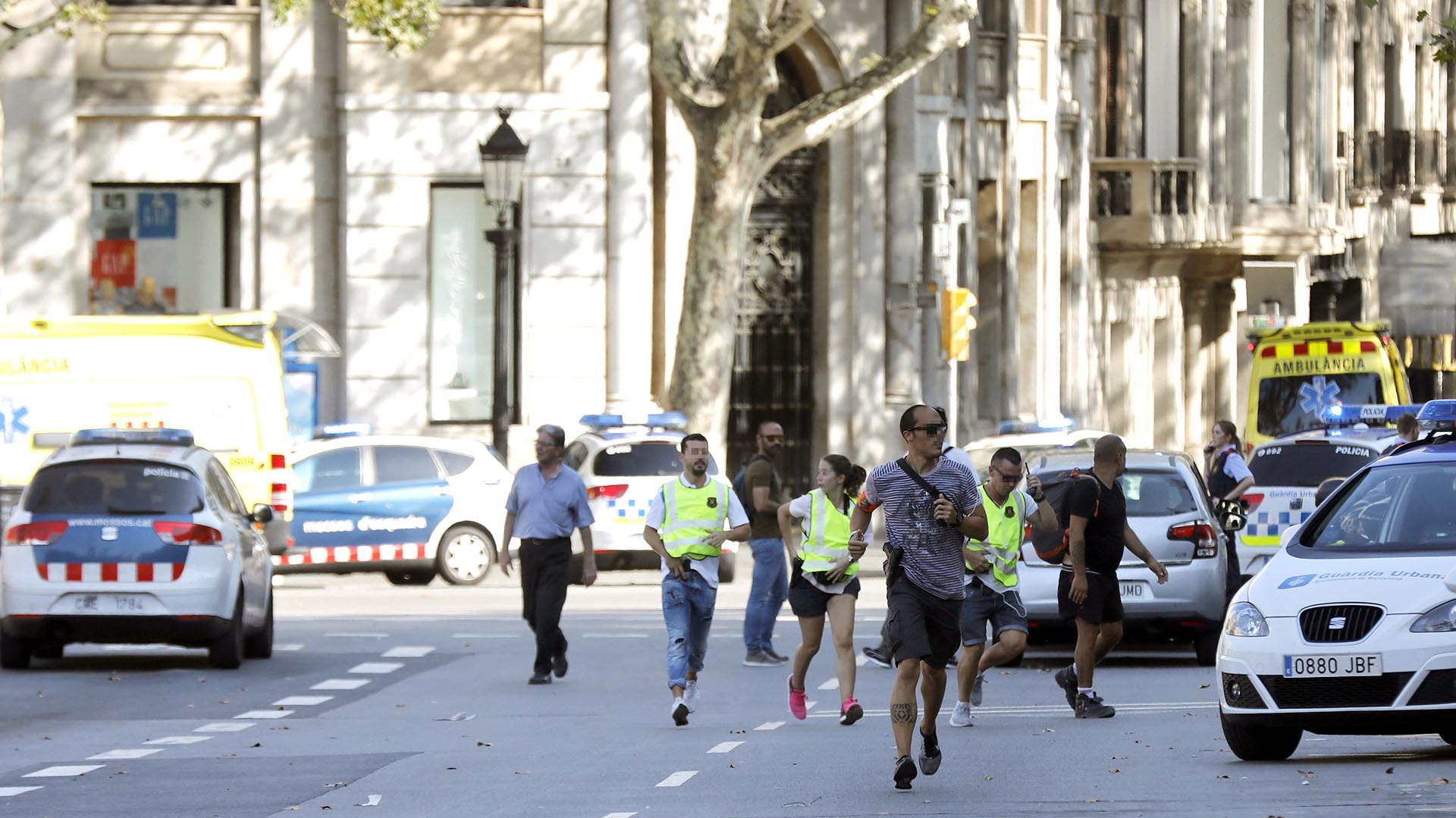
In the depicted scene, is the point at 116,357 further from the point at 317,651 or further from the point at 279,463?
the point at 317,651

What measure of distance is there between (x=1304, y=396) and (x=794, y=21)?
8062 mm

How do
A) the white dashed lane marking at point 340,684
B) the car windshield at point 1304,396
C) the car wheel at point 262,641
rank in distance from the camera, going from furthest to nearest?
the car windshield at point 1304,396 → the car wheel at point 262,641 → the white dashed lane marking at point 340,684

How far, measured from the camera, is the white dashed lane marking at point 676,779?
1201 cm

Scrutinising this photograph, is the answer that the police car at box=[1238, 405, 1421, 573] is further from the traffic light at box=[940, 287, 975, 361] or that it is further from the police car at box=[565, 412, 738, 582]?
the traffic light at box=[940, 287, 975, 361]

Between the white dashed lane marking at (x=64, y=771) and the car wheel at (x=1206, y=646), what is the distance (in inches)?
328

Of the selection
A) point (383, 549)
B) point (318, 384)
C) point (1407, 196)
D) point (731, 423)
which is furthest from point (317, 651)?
point (1407, 196)

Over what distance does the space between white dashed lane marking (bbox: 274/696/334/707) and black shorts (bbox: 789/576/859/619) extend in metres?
3.23

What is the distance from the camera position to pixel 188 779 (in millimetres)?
12625

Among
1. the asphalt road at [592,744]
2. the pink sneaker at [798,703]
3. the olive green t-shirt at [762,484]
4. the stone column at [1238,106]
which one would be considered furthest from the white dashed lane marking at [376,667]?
the stone column at [1238,106]

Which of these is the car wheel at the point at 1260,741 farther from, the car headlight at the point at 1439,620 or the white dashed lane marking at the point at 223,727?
the white dashed lane marking at the point at 223,727

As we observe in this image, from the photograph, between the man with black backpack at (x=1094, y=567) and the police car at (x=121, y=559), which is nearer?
the man with black backpack at (x=1094, y=567)

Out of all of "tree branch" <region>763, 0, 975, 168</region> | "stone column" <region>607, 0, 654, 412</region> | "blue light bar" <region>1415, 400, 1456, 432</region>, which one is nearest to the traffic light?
"tree branch" <region>763, 0, 975, 168</region>

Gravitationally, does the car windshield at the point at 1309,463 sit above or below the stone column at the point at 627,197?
below

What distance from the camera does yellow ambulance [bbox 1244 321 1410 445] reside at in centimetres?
3122
